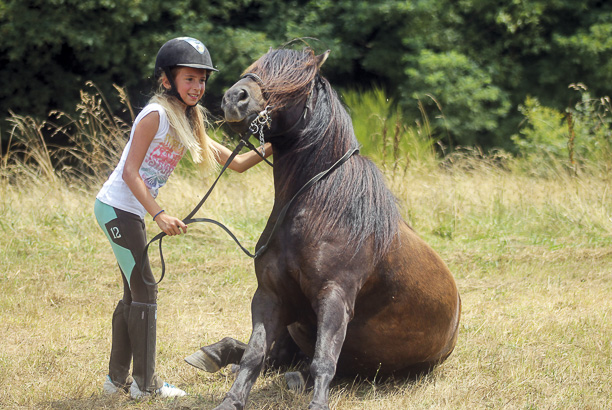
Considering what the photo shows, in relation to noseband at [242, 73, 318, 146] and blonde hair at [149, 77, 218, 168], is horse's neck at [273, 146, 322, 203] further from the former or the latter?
blonde hair at [149, 77, 218, 168]

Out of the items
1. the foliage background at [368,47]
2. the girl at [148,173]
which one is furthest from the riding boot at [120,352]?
the foliage background at [368,47]

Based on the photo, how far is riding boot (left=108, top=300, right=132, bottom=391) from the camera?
3584 millimetres

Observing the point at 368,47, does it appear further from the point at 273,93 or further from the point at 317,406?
the point at 317,406

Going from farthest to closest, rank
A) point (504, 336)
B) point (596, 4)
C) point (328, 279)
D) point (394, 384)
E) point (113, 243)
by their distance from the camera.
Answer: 1. point (596, 4)
2. point (504, 336)
3. point (394, 384)
4. point (113, 243)
5. point (328, 279)

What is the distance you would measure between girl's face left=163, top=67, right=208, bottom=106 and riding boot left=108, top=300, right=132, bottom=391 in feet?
3.88

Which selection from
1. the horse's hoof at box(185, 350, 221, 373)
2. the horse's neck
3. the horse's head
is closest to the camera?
the horse's head

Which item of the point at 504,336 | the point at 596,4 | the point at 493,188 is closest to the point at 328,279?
A: the point at 504,336

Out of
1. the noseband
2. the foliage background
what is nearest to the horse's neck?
the noseband

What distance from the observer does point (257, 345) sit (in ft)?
9.79

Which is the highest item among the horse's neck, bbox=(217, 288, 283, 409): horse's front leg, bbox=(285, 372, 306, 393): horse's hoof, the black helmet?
the black helmet

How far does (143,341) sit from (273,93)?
1485 millimetres

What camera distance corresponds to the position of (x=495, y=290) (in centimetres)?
591

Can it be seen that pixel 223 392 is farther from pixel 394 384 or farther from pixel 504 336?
pixel 504 336

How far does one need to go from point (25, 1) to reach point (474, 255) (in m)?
9.35
